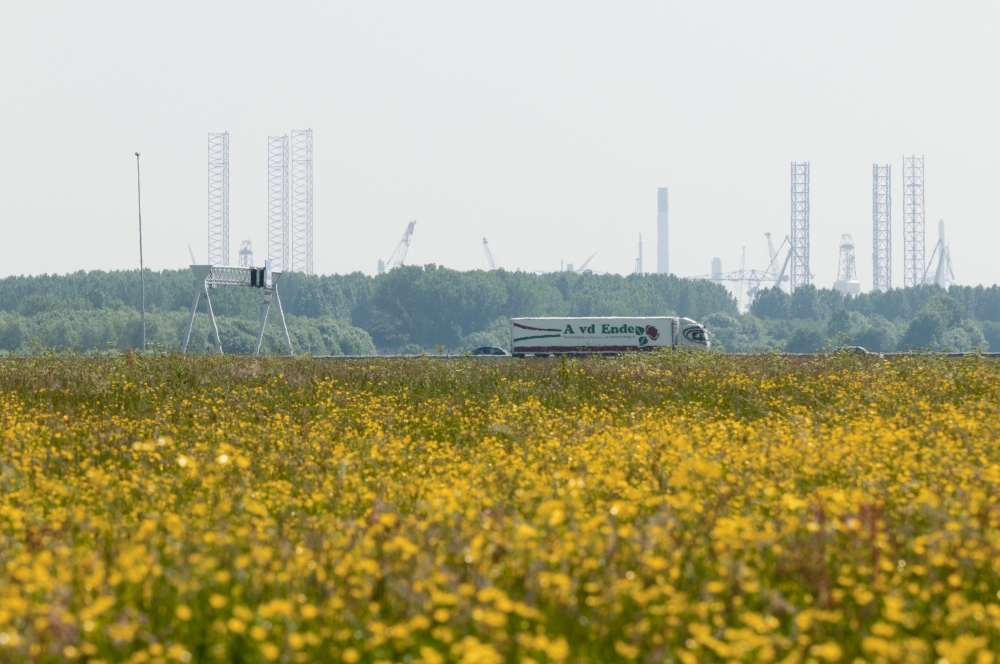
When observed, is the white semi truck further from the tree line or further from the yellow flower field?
the tree line

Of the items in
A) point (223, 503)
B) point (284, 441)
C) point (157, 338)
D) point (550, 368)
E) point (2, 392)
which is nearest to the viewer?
point (223, 503)

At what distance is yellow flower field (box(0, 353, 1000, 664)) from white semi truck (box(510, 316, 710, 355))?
46.9 m

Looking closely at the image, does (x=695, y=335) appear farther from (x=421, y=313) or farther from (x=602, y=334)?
(x=421, y=313)

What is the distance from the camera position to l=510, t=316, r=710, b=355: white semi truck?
204 ft

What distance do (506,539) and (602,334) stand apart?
2243 inches

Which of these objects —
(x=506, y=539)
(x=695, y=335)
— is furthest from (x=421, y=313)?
(x=506, y=539)

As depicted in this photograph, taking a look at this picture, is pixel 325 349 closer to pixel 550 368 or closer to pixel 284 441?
pixel 550 368

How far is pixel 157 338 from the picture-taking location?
120188mm

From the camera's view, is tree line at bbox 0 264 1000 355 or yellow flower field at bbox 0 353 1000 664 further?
tree line at bbox 0 264 1000 355

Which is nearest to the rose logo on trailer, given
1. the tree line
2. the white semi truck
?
the white semi truck

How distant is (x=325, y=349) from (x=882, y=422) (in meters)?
133

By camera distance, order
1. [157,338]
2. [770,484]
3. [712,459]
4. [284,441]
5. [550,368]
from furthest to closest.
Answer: [157,338], [550,368], [284,441], [712,459], [770,484]

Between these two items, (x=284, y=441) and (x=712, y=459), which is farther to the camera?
(x=284, y=441)

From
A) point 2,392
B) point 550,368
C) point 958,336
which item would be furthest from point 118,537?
point 958,336
